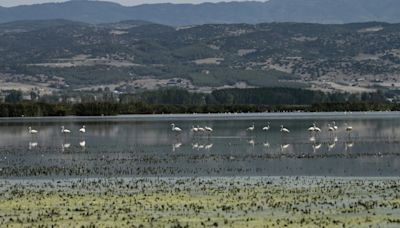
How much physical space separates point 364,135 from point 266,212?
4581 cm

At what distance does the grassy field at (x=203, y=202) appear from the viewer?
89.4 ft

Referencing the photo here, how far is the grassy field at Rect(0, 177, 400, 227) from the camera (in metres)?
27.2

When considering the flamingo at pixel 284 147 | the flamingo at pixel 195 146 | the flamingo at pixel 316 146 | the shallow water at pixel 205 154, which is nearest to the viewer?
Answer: the shallow water at pixel 205 154

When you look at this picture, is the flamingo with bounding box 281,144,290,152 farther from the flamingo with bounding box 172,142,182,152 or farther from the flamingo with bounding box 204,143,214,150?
the flamingo with bounding box 172,142,182,152

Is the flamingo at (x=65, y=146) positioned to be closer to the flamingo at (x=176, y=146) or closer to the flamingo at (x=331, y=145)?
the flamingo at (x=176, y=146)

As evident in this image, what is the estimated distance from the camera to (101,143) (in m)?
70.4

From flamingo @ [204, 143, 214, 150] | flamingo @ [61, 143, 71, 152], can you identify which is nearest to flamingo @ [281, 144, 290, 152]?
flamingo @ [204, 143, 214, 150]

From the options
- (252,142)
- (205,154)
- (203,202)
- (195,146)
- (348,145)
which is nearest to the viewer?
(203,202)

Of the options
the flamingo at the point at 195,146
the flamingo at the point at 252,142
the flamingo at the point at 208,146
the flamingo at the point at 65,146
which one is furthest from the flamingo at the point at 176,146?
the flamingo at the point at 65,146

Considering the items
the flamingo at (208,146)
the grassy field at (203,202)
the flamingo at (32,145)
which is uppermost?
the grassy field at (203,202)

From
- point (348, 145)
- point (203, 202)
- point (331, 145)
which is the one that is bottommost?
point (331, 145)

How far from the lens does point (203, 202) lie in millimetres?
31281

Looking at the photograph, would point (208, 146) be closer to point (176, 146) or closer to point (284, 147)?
point (176, 146)

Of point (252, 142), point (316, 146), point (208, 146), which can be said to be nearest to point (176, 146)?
point (208, 146)
